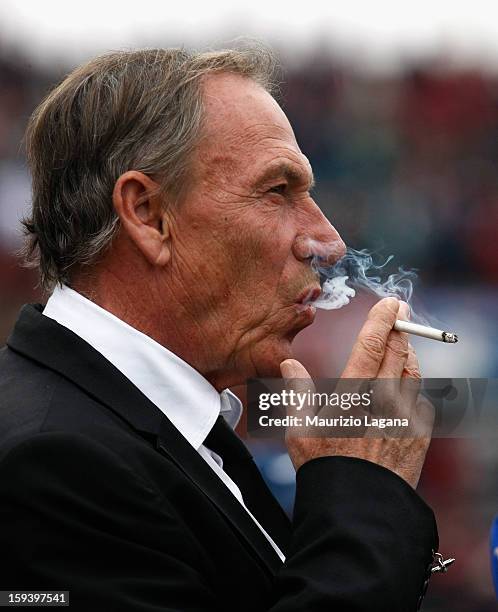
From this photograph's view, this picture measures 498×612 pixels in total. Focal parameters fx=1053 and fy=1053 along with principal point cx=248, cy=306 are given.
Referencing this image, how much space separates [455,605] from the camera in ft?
16.9

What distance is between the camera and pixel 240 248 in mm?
2102

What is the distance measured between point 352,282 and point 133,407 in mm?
695

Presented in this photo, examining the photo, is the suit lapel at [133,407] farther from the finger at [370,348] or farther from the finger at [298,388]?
the finger at [370,348]

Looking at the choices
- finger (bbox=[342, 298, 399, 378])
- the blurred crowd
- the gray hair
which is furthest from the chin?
the blurred crowd

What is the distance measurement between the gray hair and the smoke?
1.26ft

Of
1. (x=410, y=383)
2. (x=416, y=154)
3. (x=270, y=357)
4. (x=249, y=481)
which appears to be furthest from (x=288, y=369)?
(x=416, y=154)

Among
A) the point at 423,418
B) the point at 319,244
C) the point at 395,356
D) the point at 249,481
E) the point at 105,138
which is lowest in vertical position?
the point at 249,481

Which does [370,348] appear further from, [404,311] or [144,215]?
[144,215]

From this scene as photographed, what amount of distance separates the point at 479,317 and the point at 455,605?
4.69 feet

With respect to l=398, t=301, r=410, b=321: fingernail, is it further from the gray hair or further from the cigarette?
the gray hair

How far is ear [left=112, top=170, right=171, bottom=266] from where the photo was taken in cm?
207

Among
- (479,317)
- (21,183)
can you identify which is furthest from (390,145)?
(21,183)

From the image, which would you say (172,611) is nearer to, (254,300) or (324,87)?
(254,300)

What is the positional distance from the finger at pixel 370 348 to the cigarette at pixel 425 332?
0.06ft
